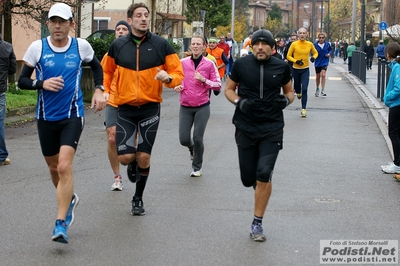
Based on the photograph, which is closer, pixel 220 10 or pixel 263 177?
pixel 263 177

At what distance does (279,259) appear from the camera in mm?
6262

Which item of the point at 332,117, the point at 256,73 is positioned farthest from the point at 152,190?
the point at 332,117

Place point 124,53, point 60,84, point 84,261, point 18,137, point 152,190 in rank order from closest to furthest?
point 84,261 → point 60,84 → point 124,53 → point 152,190 → point 18,137

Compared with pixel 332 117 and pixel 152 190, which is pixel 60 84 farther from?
pixel 332 117

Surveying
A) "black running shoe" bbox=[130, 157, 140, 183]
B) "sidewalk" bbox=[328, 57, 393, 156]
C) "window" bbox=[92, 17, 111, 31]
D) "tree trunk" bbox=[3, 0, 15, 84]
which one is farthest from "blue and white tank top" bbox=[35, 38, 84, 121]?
"window" bbox=[92, 17, 111, 31]

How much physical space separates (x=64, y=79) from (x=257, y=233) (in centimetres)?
213

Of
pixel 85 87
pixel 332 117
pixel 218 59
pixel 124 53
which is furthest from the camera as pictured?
pixel 85 87

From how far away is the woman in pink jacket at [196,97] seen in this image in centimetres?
1009

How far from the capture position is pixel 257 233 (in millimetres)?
6820

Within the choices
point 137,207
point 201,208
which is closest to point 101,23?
point 201,208

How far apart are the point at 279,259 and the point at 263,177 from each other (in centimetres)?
84

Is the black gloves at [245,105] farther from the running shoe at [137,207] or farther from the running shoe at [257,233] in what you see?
the running shoe at [137,207]

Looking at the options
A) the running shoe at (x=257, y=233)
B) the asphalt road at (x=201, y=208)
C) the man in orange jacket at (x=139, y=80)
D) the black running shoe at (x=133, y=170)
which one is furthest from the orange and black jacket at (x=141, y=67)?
the running shoe at (x=257, y=233)

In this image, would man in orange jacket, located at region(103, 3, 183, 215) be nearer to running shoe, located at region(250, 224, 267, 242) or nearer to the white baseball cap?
the white baseball cap
